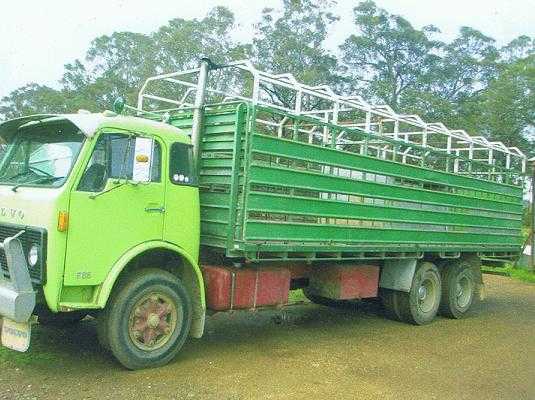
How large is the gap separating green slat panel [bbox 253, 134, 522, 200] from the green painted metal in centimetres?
1

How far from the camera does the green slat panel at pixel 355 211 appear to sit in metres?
5.73

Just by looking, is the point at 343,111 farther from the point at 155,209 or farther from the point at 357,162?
the point at 155,209

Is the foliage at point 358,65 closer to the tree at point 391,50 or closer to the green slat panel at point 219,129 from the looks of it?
the tree at point 391,50

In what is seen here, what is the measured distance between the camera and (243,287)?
5914mm

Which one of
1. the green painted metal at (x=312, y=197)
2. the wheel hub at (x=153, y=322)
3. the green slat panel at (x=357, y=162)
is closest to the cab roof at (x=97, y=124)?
the green painted metal at (x=312, y=197)

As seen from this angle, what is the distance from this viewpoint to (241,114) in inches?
220

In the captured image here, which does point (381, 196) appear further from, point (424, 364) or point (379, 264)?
point (424, 364)

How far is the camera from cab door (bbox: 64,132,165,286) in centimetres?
475

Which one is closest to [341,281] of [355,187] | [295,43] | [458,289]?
[355,187]

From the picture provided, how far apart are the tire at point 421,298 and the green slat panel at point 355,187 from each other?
1.01 meters

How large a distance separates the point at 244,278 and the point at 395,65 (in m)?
33.6

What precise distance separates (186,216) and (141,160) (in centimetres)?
80

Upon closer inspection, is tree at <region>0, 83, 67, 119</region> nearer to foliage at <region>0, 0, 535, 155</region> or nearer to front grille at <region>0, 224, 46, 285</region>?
foliage at <region>0, 0, 535, 155</region>

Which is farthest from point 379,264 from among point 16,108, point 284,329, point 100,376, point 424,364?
point 16,108
